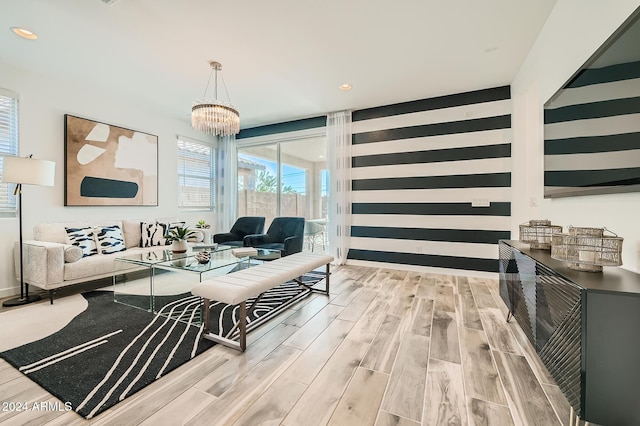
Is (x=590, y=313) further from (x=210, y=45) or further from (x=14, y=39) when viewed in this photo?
(x=14, y=39)

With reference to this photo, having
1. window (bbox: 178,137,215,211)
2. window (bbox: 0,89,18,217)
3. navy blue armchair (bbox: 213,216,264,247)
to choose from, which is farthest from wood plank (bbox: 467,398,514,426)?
window (bbox: 178,137,215,211)

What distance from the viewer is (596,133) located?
157cm

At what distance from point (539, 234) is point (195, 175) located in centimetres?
570

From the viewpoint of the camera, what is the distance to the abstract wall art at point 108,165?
367 centimetres

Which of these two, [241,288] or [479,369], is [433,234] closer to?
[479,369]

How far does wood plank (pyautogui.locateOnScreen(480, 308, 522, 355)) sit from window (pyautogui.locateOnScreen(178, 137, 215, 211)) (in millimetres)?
5287

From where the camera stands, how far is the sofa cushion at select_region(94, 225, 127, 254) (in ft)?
11.5

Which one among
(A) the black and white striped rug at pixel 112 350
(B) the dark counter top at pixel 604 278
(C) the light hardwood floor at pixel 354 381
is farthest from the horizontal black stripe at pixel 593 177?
(A) the black and white striped rug at pixel 112 350

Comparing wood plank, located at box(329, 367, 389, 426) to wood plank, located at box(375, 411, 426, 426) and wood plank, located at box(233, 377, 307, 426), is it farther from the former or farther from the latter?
wood plank, located at box(233, 377, 307, 426)

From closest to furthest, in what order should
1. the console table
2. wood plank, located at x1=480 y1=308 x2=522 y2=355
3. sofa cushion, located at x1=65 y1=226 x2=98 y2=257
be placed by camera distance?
the console table, wood plank, located at x1=480 y1=308 x2=522 y2=355, sofa cushion, located at x1=65 y1=226 x2=98 y2=257

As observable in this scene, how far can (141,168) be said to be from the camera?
14.7 ft

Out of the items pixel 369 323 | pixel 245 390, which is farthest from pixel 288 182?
pixel 245 390

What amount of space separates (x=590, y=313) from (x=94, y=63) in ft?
16.0

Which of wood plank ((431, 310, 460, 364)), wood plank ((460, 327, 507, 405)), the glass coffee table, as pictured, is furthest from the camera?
the glass coffee table
